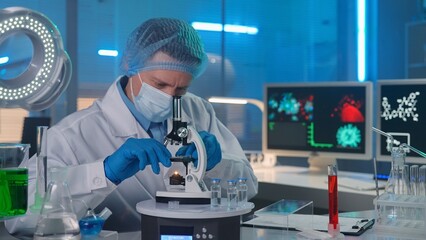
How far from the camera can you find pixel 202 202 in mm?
1380

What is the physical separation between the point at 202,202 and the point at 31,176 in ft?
1.74

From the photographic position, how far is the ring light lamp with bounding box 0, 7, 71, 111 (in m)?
1.17

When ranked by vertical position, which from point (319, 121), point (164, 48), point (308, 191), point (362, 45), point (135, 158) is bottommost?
point (308, 191)

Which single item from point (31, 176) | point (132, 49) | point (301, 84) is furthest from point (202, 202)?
point (301, 84)

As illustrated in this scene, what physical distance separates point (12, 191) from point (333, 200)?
78 centimetres

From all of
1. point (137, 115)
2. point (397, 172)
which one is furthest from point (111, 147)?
point (397, 172)

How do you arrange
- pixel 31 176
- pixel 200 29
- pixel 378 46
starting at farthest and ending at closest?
pixel 378 46, pixel 200 29, pixel 31 176

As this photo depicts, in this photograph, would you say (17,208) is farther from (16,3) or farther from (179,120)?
(16,3)

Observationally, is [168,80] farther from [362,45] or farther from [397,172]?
[362,45]

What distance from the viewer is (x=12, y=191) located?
4.08 feet

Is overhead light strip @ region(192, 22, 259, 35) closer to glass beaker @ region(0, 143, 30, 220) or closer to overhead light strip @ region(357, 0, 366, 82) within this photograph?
overhead light strip @ region(357, 0, 366, 82)

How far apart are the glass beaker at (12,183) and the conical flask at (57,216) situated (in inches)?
2.9

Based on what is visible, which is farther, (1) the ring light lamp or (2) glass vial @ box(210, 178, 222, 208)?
(2) glass vial @ box(210, 178, 222, 208)

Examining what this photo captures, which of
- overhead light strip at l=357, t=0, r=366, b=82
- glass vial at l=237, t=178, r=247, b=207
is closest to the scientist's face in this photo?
glass vial at l=237, t=178, r=247, b=207
